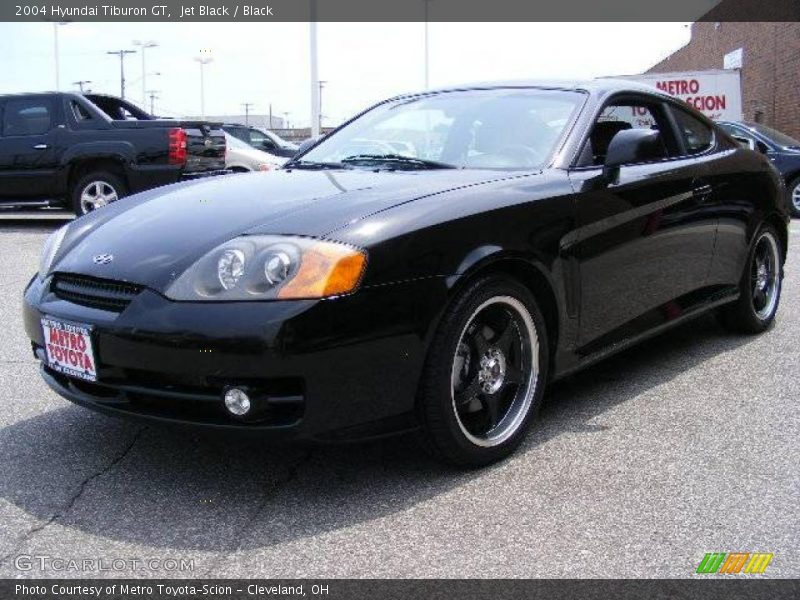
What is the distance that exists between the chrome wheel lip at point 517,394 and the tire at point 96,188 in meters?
8.65

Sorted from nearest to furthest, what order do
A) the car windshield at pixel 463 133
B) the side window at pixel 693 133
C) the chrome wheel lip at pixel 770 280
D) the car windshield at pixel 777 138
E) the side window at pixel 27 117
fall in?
the car windshield at pixel 463 133, the side window at pixel 693 133, the chrome wheel lip at pixel 770 280, the side window at pixel 27 117, the car windshield at pixel 777 138

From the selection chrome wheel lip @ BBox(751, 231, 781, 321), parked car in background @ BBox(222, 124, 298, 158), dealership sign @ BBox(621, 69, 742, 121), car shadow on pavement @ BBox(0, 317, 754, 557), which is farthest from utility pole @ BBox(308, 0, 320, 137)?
car shadow on pavement @ BBox(0, 317, 754, 557)

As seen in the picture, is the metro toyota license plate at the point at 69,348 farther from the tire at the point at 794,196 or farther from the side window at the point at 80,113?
the tire at the point at 794,196

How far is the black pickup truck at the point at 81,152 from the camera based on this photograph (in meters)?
A: 10.9

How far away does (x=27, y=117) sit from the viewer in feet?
36.7

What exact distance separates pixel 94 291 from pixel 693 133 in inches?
126

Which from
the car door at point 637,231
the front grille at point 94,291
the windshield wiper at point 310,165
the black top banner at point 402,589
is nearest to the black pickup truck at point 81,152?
the windshield wiper at point 310,165

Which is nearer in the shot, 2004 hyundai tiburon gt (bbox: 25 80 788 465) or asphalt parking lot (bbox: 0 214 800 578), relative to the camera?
asphalt parking lot (bbox: 0 214 800 578)

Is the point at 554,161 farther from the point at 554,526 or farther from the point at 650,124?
the point at 554,526

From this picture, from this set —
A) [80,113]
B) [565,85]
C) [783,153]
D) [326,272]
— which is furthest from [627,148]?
[783,153]

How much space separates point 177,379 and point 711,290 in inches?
117

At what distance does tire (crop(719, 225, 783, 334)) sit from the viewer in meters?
5.07

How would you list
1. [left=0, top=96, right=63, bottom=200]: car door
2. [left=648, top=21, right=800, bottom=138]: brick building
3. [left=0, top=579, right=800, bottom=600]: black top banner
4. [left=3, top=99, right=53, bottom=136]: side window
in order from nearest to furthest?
[left=0, top=579, right=800, bottom=600]: black top banner → [left=0, top=96, right=63, bottom=200]: car door → [left=3, top=99, right=53, bottom=136]: side window → [left=648, top=21, right=800, bottom=138]: brick building

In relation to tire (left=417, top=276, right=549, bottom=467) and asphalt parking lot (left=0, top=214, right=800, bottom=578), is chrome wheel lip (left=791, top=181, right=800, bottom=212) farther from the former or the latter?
tire (left=417, top=276, right=549, bottom=467)
